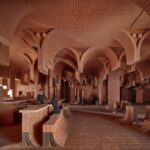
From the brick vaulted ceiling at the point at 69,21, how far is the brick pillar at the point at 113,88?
5.97 metres

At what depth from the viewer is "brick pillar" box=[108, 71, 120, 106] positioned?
18547 mm

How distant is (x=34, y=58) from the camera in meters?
16.7

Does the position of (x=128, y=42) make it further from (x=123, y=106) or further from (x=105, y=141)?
(x=123, y=106)

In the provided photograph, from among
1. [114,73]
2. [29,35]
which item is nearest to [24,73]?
[114,73]

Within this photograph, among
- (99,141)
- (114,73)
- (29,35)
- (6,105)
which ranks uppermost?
(29,35)

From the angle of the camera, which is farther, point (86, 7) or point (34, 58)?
point (34, 58)

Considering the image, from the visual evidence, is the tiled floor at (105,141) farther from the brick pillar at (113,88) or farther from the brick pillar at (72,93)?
the brick pillar at (72,93)

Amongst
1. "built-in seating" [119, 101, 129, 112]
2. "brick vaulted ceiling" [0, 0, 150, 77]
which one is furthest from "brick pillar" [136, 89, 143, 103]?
"brick vaulted ceiling" [0, 0, 150, 77]

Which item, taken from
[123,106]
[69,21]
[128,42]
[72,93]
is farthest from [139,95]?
[69,21]

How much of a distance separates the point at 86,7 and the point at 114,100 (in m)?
12.0

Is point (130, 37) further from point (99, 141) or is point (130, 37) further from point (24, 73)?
point (24, 73)

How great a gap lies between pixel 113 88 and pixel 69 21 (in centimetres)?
1060

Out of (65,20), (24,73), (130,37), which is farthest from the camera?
(24,73)

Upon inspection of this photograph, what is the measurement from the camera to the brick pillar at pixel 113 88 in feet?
60.8
